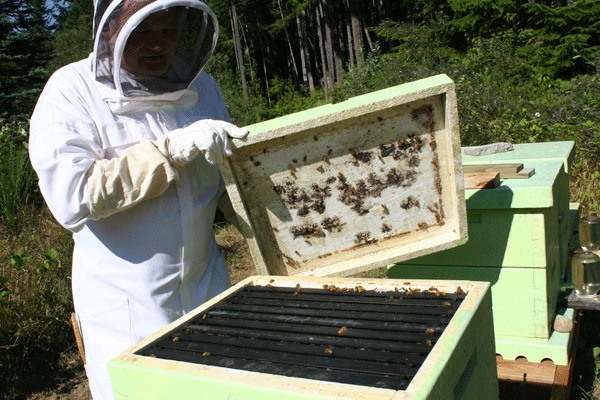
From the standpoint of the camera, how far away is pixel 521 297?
7.23ft

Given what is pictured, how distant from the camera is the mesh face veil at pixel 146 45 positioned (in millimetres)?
1842

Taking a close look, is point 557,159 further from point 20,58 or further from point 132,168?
point 20,58

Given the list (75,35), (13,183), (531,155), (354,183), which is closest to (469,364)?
(354,183)

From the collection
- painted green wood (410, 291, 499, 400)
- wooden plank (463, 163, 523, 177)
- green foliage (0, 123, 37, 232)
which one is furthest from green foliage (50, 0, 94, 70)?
painted green wood (410, 291, 499, 400)

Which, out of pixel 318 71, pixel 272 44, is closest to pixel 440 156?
pixel 318 71

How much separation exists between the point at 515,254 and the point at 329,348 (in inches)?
48.2

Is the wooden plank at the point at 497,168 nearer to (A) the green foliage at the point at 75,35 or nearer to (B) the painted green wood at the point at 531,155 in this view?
(B) the painted green wood at the point at 531,155

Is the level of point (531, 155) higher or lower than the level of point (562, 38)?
lower

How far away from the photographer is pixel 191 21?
207cm

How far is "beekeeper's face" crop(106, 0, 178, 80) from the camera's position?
6.11ft

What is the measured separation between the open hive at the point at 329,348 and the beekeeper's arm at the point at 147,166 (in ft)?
1.39

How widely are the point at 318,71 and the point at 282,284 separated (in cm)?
2744

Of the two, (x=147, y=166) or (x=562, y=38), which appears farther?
(x=562, y=38)

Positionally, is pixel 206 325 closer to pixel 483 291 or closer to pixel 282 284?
pixel 282 284
